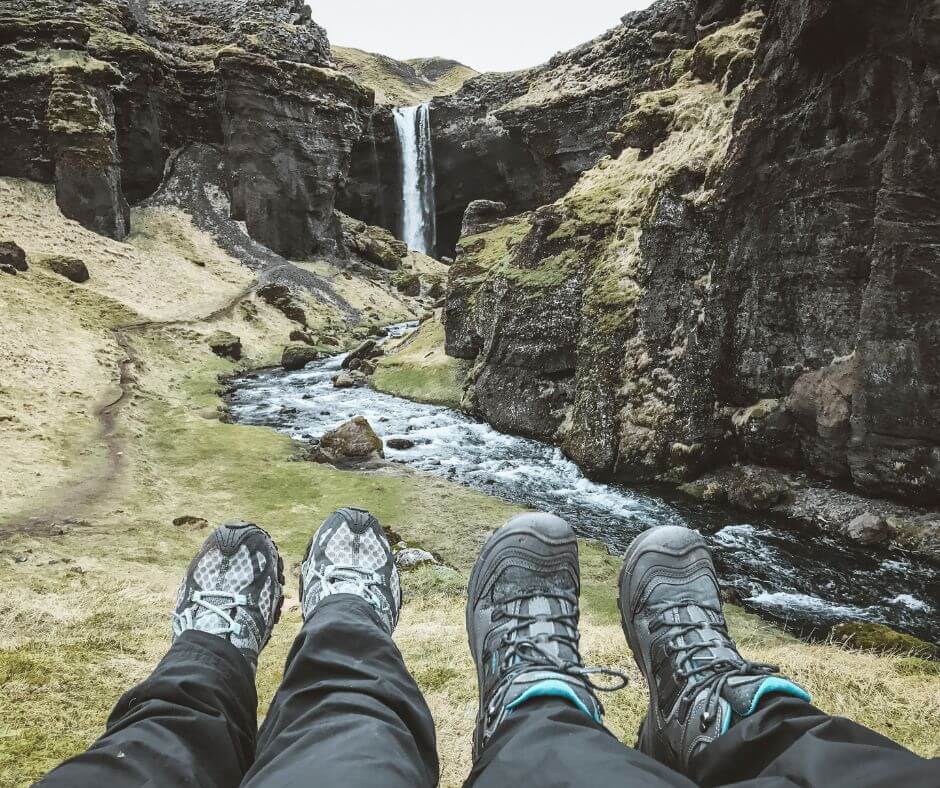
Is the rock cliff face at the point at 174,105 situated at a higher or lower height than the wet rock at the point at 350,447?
higher

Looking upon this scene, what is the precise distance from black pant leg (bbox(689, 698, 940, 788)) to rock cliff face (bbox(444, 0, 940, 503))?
8.76 m

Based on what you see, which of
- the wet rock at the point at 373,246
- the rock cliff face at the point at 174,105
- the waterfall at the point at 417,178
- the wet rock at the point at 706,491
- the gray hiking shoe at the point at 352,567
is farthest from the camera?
the waterfall at the point at 417,178

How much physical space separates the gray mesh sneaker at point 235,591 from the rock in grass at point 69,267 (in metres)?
27.2

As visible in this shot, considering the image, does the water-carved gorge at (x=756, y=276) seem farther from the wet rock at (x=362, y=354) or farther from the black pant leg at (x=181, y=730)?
the wet rock at (x=362, y=354)

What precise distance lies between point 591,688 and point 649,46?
1679 inches

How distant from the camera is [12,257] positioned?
2248cm

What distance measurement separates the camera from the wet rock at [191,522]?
8391mm

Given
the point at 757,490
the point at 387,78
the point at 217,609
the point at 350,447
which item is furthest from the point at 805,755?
the point at 387,78

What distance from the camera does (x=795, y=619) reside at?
7.10m

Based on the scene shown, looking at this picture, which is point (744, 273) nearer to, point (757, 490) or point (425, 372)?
point (757, 490)

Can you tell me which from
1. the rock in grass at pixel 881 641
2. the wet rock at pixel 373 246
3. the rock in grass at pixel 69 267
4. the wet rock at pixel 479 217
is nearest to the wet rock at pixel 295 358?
the wet rock at pixel 479 217

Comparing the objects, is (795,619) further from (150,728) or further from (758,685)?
(150,728)

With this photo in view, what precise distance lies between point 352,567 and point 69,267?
28.2m

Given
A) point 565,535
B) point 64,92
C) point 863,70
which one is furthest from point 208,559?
point 64,92
